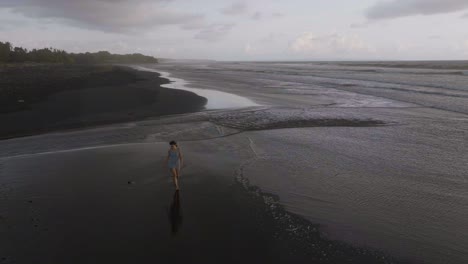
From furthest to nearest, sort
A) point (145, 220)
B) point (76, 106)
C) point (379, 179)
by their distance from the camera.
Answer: point (76, 106), point (379, 179), point (145, 220)

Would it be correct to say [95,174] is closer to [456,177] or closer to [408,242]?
[408,242]

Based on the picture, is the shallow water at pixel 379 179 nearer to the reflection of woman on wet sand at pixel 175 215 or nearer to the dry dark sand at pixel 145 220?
the dry dark sand at pixel 145 220

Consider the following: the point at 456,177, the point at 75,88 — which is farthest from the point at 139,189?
the point at 75,88

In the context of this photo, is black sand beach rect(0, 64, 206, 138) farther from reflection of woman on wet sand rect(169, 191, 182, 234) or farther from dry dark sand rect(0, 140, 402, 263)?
reflection of woman on wet sand rect(169, 191, 182, 234)

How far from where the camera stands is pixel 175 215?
7.90 m

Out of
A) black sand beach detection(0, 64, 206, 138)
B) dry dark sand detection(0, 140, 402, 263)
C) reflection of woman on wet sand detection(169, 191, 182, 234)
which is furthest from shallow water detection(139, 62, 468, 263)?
black sand beach detection(0, 64, 206, 138)

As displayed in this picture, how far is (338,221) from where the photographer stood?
25.8 feet

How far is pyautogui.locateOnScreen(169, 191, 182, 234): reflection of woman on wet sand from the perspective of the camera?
7371 mm

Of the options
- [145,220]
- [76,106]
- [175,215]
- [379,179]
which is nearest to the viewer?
[145,220]

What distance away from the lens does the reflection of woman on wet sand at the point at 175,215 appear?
737 centimetres

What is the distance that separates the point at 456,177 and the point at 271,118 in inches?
455

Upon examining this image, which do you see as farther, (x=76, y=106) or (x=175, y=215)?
(x=76, y=106)

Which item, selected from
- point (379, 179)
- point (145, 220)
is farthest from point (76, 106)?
point (379, 179)

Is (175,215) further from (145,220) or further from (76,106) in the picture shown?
(76,106)
